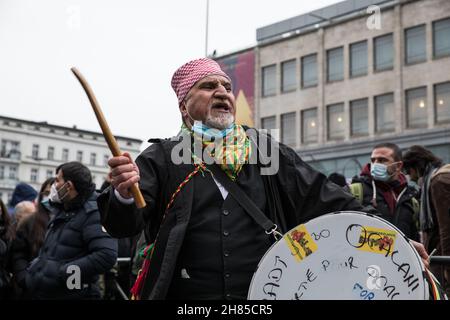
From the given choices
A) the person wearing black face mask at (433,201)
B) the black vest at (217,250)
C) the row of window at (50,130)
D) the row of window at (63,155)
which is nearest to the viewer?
the black vest at (217,250)

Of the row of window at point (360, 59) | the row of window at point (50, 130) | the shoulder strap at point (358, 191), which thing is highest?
the row of window at point (50, 130)

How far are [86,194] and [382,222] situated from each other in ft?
11.3

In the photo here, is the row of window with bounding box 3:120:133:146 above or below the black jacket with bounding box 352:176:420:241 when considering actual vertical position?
above

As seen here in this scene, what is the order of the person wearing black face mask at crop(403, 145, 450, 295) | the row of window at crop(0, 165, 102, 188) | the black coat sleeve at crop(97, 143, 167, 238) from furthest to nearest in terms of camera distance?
the row of window at crop(0, 165, 102, 188) < the person wearing black face mask at crop(403, 145, 450, 295) < the black coat sleeve at crop(97, 143, 167, 238)

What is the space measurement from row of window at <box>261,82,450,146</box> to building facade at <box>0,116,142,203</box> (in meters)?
50.1

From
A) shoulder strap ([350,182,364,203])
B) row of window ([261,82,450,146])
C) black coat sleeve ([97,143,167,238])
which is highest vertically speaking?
row of window ([261,82,450,146])

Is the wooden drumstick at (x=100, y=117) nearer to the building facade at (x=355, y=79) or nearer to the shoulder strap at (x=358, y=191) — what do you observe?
the shoulder strap at (x=358, y=191)

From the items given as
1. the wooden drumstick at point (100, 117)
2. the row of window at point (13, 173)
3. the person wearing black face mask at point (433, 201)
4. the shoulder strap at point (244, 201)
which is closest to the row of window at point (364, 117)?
the person wearing black face mask at point (433, 201)

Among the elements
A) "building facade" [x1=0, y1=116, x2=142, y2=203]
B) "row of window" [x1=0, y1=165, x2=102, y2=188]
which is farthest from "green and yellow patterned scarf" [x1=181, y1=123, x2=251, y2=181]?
"row of window" [x1=0, y1=165, x2=102, y2=188]

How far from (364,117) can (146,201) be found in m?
33.8

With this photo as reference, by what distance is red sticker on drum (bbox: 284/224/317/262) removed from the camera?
2.39 metres

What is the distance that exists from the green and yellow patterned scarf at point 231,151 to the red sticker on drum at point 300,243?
1.94ft

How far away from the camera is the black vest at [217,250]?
271 cm

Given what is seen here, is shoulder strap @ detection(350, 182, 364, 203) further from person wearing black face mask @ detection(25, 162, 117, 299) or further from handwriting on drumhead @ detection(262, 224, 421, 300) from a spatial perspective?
handwriting on drumhead @ detection(262, 224, 421, 300)
